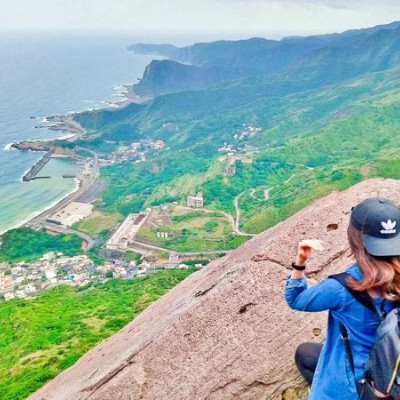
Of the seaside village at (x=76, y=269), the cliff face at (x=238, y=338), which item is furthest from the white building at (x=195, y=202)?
the cliff face at (x=238, y=338)

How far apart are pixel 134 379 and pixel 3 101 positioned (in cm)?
18722

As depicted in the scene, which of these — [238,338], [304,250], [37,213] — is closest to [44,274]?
[37,213]

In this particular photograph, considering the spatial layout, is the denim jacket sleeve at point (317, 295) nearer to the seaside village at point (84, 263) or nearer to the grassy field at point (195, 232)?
the seaside village at point (84, 263)

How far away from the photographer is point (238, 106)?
591 ft

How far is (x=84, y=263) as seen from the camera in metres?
63.7

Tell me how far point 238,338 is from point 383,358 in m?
4.30

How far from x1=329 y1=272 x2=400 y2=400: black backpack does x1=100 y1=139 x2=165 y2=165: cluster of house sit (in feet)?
397

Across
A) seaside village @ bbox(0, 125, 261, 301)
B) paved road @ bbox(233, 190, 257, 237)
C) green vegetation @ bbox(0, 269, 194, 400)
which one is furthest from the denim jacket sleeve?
paved road @ bbox(233, 190, 257, 237)

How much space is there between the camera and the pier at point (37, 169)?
100875 millimetres

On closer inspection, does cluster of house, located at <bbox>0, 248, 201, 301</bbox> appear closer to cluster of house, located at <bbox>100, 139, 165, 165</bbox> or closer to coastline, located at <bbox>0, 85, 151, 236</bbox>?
coastline, located at <bbox>0, 85, 151, 236</bbox>

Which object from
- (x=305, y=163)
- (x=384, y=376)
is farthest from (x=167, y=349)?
(x=305, y=163)

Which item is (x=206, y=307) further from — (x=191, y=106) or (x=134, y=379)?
(x=191, y=106)

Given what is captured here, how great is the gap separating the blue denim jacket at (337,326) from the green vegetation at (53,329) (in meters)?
13.0

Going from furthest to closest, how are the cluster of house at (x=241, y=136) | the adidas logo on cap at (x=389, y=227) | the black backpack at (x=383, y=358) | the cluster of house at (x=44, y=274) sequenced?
1. the cluster of house at (x=241, y=136)
2. the cluster of house at (x=44, y=274)
3. the adidas logo on cap at (x=389, y=227)
4. the black backpack at (x=383, y=358)
